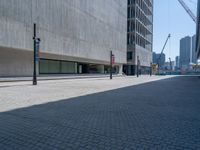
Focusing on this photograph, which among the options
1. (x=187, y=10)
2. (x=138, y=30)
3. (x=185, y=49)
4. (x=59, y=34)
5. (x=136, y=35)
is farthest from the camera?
(x=185, y=49)

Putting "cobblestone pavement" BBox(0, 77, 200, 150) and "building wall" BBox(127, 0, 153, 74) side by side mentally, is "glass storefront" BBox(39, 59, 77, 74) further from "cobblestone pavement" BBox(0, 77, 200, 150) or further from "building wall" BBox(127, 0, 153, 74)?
"building wall" BBox(127, 0, 153, 74)

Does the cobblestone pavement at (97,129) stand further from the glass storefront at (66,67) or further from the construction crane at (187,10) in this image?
the construction crane at (187,10)

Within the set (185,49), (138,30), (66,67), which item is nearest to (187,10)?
(138,30)

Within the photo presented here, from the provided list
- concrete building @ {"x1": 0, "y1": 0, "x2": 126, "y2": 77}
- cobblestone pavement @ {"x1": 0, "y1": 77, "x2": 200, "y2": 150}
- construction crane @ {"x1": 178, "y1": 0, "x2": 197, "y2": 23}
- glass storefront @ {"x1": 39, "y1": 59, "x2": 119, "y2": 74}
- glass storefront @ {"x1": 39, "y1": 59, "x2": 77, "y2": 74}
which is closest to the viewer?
cobblestone pavement @ {"x1": 0, "y1": 77, "x2": 200, "y2": 150}

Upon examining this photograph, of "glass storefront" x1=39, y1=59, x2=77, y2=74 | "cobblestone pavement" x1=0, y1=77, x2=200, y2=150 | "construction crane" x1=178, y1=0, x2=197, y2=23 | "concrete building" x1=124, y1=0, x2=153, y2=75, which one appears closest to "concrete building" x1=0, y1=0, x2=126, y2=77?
"glass storefront" x1=39, y1=59, x2=77, y2=74

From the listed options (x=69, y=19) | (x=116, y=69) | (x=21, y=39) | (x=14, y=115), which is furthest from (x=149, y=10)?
(x=14, y=115)

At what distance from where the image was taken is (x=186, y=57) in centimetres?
16138

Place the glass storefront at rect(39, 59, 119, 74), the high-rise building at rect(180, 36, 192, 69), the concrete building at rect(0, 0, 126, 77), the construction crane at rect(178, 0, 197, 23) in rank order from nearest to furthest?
the concrete building at rect(0, 0, 126, 77) < the glass storefront at rect(39, 59, 119, 74) < the construction crane at rect(178, 0, 197, 23) < the high-rise building at rect(180, 36, 192, 69)

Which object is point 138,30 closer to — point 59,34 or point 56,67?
point 56,67

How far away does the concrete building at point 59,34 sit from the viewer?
23.5 meters

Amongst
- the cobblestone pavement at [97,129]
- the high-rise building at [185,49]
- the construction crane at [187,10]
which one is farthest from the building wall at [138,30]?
the high-rise building at [185,49]

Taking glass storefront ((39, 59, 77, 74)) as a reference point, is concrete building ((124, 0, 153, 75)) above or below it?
above

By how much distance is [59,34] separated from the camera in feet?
99.4

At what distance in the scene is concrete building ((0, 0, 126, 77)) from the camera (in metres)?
23.5
